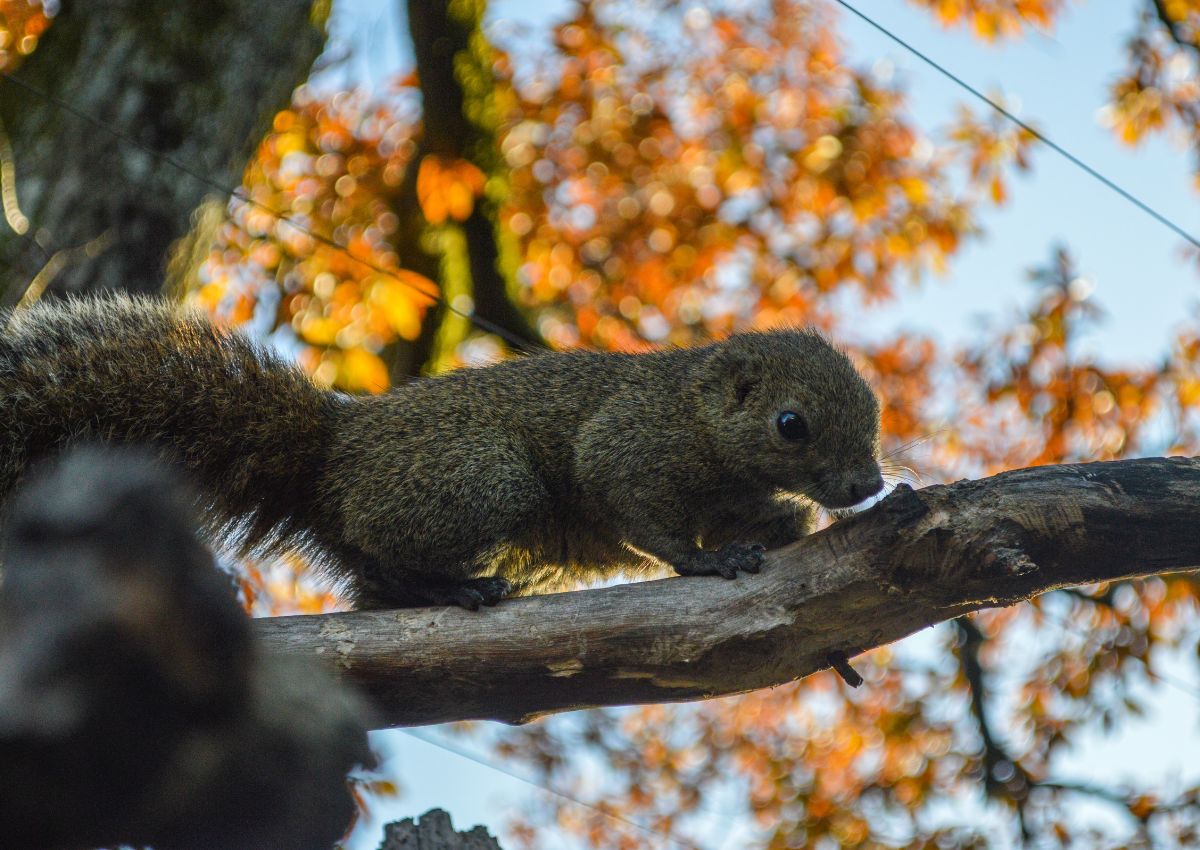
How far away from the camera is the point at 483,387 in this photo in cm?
370

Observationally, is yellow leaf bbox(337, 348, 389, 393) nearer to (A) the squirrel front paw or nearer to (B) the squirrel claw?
(B) the squirrel claw

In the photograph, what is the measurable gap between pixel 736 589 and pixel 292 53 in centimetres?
321

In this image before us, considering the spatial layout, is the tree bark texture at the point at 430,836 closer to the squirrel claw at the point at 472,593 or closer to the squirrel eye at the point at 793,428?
the squirrel claw at the point at 472,593

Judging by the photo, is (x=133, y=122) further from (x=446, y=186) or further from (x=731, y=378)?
(x=731, y=378)

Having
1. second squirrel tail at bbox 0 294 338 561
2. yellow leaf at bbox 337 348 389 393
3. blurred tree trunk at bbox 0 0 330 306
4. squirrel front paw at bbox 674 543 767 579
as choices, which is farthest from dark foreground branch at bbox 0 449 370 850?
yellow leaf at bbox 337 348 389 393

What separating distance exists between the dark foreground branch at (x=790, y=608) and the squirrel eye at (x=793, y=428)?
29.3 inches

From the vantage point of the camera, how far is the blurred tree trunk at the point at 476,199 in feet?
20.1

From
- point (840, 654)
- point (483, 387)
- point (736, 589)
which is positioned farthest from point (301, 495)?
point (840, 654)

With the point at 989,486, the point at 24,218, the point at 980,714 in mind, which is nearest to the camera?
the point at 989,486

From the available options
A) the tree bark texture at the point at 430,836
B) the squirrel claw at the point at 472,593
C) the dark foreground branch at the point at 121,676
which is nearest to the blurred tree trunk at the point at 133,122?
the squirrel claw at the point at 472,593

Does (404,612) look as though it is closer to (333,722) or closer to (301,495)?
(301,495)

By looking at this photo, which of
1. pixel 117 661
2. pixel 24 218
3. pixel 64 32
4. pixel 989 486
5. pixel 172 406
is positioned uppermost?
pixel 64 32

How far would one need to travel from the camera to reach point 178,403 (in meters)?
3.04

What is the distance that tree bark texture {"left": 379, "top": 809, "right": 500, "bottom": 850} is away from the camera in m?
2.35
